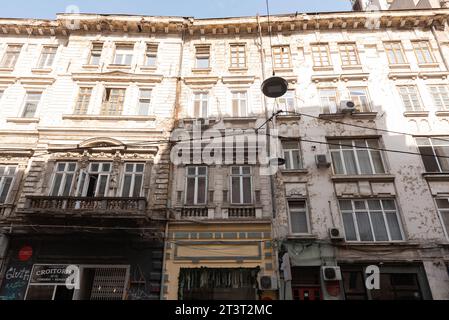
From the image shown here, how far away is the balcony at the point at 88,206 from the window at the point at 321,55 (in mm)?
12124

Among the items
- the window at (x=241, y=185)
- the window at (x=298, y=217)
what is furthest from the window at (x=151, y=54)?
the window at (x=298, y=217)

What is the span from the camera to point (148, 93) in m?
15.9

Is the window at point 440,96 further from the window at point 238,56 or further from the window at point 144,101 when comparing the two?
the window at point 144,101

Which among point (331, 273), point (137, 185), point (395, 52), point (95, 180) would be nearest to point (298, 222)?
point (331, 273)

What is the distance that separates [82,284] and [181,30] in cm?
1442

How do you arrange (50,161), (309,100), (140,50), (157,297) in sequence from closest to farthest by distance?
(157,297) < (50,161) < (309,100) < (140,50)

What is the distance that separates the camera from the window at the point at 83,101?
49.9 feet

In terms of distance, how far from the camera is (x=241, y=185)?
13.5 metres

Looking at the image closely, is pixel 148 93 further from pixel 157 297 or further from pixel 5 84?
pixel 157 297

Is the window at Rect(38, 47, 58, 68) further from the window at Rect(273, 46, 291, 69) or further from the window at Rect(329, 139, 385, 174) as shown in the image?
the window at Rect(329, 139, 385, 174)

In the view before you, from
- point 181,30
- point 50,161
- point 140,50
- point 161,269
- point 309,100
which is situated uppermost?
point 181,30

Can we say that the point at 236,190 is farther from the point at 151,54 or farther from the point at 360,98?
the point at 151,54
